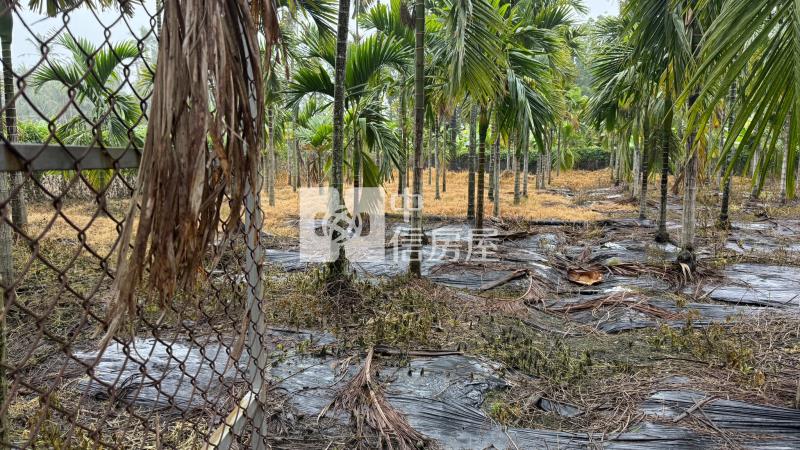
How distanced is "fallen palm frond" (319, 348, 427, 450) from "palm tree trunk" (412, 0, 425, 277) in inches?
113

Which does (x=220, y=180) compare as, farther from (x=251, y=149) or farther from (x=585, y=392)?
(x=585, y=392)

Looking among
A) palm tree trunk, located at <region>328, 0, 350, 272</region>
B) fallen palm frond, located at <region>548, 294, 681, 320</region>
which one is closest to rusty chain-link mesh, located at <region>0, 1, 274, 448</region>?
palm tree trunk, located at <region>328, 0, 350, 272</region>

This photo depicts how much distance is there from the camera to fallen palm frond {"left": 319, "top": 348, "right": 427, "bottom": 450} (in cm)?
277

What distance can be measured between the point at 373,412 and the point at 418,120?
3.90m

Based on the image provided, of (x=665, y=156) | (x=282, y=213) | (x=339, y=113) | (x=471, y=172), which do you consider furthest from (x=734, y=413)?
(x=282, y=213)

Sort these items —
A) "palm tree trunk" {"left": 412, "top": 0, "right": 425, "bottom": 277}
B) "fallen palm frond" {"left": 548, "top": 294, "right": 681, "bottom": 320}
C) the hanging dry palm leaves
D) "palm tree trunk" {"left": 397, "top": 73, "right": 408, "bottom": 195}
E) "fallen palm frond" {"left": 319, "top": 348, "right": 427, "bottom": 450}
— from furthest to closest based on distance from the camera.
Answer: "palm tree trunk" {"left": 397, "top": 73, "right": 408, "bottom": 195} < "palm tree trunk" {"left": 412, "top": 0, "right": 425, "bottom": 277} < "fallen palm frond" {"left": 548, "top": 294, "right": 681, "bottom": 320} < "fallen palm frond" {"left": 319, "top": 348, "right": 427, "bottom": 450} < the hanging dry palm leaves

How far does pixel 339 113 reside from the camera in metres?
5.27

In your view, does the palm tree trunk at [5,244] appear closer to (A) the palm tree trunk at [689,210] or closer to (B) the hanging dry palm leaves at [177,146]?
(B) the hanging dry palm leaves at [177,146]

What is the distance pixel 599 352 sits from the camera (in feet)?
13.9

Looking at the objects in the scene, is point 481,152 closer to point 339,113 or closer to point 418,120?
point 418,120

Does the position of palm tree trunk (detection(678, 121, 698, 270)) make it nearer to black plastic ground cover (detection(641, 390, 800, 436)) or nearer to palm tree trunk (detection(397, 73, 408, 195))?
black plastic ground cover (detection(641, 390, 800, 436))

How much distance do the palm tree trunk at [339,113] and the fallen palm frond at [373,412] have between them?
6.69 ft

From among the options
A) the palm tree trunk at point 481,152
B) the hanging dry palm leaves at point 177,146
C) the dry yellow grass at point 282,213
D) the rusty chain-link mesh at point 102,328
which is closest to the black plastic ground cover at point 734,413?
the rusty chain-link mesh at point 102,328

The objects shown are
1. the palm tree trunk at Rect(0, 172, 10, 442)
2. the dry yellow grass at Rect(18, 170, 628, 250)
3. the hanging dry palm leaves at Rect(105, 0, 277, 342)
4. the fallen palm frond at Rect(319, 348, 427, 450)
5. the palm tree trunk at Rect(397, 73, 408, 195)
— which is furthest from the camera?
the dry yellow grass at Rect(18, 170, 628, 250)
